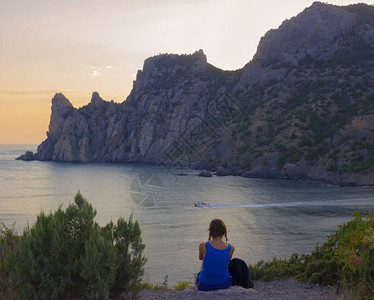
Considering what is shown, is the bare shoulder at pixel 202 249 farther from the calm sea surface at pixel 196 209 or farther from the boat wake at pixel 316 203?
the boat wake at pixel 316 203

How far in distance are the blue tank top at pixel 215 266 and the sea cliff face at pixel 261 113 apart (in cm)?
5376

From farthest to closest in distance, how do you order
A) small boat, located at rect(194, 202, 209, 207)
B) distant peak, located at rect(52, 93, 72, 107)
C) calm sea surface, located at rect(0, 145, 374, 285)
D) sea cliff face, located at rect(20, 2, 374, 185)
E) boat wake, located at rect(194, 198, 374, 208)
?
distant peak, located at rect(52, 93, 72, 107), sea cliff face, located at rect(20, 2, 374, 185), small boat, located at rect(194, 202, 209, 207), boat wake, located at rect(194, 198, 374, 208), calm sea surface, located at rect(0, 145, 374, 285)

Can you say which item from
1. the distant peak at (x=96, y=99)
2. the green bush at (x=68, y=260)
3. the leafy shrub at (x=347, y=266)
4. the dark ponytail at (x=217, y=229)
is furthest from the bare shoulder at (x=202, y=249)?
the distant peak at (x=96, y=99)

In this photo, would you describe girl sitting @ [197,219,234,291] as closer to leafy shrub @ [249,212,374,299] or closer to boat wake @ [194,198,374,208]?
leafy shrub @ [249,212,374,299]

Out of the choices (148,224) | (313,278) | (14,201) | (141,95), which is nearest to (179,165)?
(141,95)

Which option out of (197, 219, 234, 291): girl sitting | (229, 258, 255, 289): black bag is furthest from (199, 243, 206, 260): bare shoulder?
(229, 258, 255, 289): black bag

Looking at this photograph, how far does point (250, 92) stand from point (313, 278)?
296ft

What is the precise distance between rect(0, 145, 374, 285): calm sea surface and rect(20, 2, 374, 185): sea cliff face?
337 inches

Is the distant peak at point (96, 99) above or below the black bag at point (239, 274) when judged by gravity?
above

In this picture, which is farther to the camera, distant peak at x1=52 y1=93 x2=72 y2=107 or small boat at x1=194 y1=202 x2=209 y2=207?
distant peak at x1=52 y1=93 x2=72 y2=107

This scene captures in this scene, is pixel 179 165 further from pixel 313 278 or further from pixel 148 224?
pixel 313 278

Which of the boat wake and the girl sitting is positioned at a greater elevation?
the girl sitting

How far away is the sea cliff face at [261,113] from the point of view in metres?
64.8

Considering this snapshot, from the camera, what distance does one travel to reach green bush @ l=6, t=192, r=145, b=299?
6.09 meters
